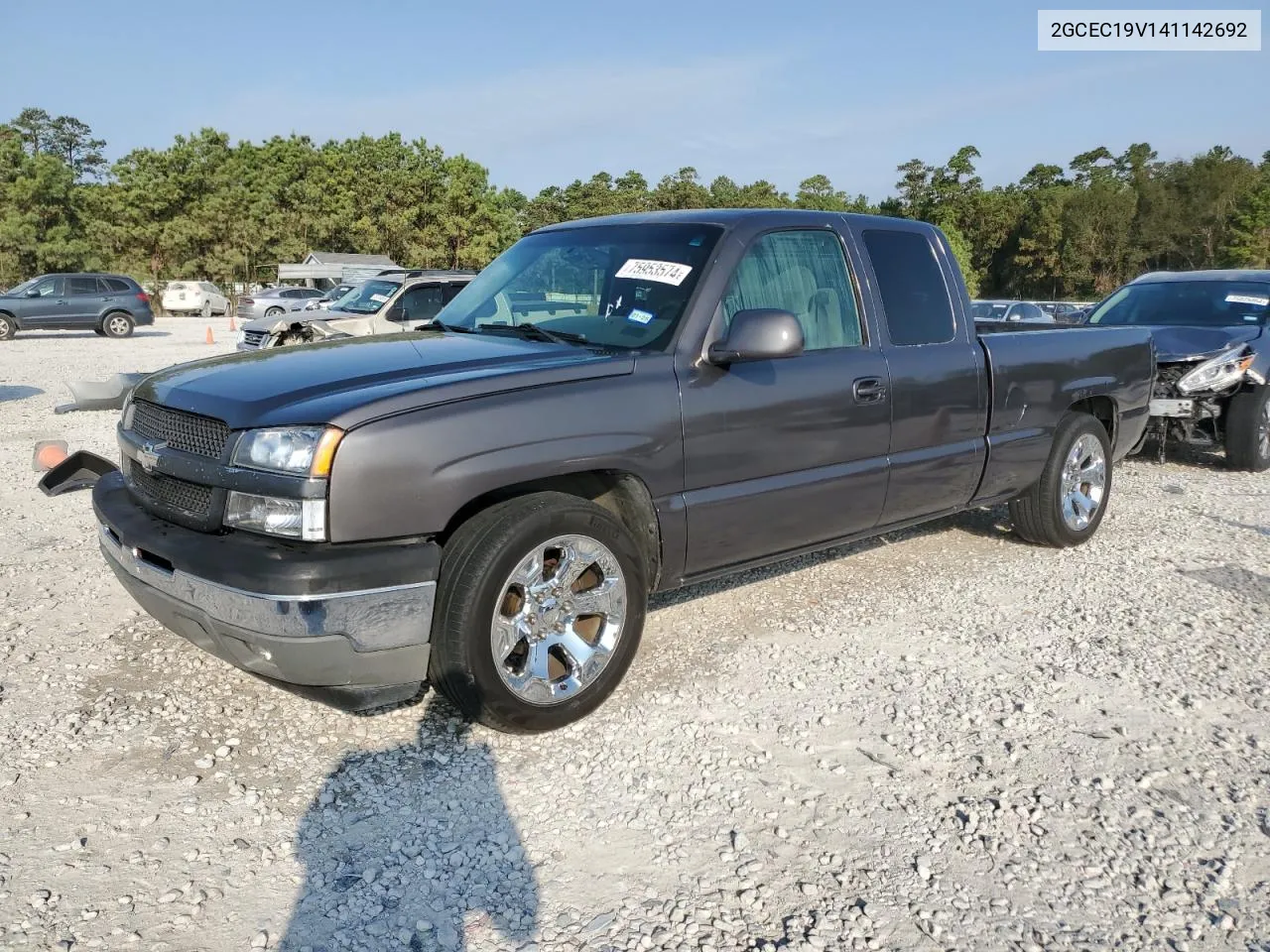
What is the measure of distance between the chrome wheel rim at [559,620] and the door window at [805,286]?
3.88 ft

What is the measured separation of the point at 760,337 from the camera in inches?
143

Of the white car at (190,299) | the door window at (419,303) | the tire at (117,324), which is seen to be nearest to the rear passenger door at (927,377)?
the door window at (419,303)

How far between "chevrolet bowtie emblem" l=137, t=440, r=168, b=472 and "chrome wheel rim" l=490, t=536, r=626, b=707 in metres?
1.33

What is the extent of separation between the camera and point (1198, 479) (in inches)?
312

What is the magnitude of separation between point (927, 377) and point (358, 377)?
2.65 meters

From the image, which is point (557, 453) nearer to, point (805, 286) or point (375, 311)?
point (805, 286)

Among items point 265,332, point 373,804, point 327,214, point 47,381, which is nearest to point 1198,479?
point 373,804

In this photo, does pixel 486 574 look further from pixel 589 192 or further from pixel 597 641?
pixel 589 192

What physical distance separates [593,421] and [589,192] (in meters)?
70.5

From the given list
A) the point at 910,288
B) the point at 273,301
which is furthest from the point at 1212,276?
the point at 273,301

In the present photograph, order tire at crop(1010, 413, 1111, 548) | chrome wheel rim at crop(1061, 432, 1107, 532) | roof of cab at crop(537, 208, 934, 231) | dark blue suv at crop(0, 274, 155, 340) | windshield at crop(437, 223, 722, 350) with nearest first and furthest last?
windshield at crop(437, 223, 722, 350)
roof of cab at crop(537, 208, 934, 231)
tire at crop(1010, 413, 1111, 548)
chrome wheel rim at crop(1061, 432, 1107, 532)
dark blue suv at crop(0, 274, 155, 340)

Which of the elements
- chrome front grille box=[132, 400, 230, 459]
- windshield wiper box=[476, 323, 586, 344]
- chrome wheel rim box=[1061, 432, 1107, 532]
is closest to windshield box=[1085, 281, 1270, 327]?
chrome wheel rim box=[1061, 432, 1107, 532]

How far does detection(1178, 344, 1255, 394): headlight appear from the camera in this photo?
7883mm

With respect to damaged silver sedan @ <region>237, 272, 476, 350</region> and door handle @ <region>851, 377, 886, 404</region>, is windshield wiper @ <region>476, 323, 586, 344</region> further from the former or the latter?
damaged silver sedan @ <region>237, 272, 476, 350</region>
